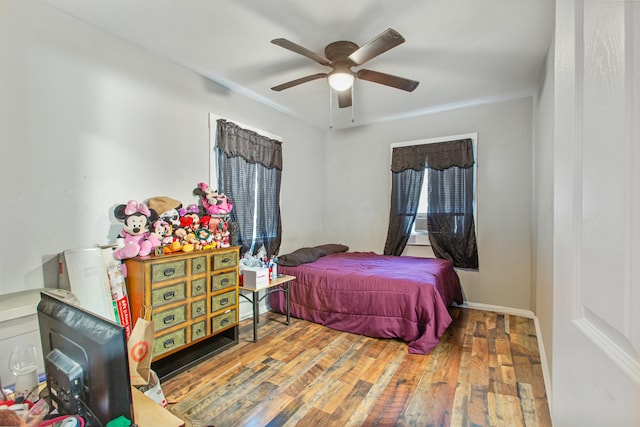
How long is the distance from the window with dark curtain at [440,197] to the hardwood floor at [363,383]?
1.17 m

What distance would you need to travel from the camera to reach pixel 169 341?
7.07 feet

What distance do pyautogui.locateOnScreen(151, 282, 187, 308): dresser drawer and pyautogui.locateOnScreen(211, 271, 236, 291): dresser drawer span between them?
0.27 metres

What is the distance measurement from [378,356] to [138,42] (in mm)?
3310

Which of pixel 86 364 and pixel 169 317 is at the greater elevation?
pixel 86 364

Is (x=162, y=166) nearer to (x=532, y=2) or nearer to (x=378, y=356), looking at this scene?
(x=378, y=356)

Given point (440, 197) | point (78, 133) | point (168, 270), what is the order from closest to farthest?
point (78, 133) → point (168, 270) → point (440, 197)

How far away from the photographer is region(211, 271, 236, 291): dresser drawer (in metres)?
2.50

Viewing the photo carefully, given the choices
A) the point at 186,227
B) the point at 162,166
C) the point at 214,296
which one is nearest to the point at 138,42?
the point at 162,166

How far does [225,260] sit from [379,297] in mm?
1517

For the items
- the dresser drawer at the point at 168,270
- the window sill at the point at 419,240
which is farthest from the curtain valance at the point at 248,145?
the window sill at the point at 419,240

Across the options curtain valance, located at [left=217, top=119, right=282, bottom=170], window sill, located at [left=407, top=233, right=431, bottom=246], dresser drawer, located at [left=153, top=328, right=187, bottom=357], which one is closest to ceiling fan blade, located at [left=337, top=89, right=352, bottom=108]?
curtain valance, located at [left=217, top=119, right=282, bottom=170]

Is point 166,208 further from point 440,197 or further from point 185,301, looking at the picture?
point 440,197

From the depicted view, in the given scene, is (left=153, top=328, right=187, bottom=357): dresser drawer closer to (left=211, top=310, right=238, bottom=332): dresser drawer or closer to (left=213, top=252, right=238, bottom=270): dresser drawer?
(left=211, top=310, right=238, bottom=332): dresser drawer


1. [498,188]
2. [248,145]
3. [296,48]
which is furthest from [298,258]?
[498,188]
